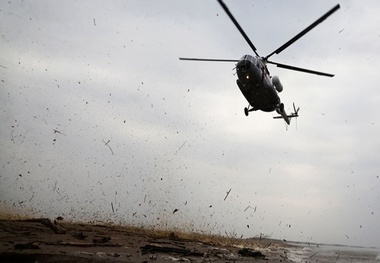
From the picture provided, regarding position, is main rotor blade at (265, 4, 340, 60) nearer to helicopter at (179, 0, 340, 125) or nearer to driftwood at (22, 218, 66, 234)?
helicopter at (179, 0, 340, 125)

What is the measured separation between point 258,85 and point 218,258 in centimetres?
1052

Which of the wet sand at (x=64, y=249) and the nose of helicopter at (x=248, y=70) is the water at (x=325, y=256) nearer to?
the wet sand at (x=64, y=249)

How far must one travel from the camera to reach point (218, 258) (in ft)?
34.9

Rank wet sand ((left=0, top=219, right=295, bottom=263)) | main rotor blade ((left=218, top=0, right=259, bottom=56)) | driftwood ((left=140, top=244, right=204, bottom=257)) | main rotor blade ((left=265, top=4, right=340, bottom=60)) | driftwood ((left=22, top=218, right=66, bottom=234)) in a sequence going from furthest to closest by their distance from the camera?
main rotor blade ((left=218, top=0, right=259, bottom=56)) → main rotor blade ((left=265, top=4, right=340, bottom=60)) → driftwood ((left=22, top=218, right=66, bottom=234)) → driftwood ((left=140, top=244, right=204, bottom=257)) → wet sand ((left=0, top=219, right=295, bottom=263))

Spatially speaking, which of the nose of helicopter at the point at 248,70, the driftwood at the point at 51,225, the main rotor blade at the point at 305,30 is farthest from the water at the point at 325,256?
the driftwood at the point at 51,225

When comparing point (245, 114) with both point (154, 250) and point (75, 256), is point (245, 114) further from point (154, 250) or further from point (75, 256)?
point (75, 256)

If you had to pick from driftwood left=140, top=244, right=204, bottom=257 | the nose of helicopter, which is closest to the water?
driftwood left=140, top=244, right=204, bottom=257

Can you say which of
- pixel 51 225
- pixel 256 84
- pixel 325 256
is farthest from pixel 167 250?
pixel 325 256

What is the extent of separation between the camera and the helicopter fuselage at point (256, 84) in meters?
16.9

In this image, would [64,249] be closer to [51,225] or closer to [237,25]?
[51,225]

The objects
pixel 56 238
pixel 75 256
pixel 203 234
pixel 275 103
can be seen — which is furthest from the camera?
pixel 203 234

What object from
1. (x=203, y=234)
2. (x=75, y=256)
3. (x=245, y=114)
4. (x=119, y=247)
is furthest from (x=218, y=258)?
(x=203, y=234)

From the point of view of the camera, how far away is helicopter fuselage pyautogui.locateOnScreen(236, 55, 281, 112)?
1692 cm

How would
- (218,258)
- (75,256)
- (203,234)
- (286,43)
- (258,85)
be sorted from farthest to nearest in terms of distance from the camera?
(203,234) < (258,85) < (286,43) < (218,258) < (75,256)
